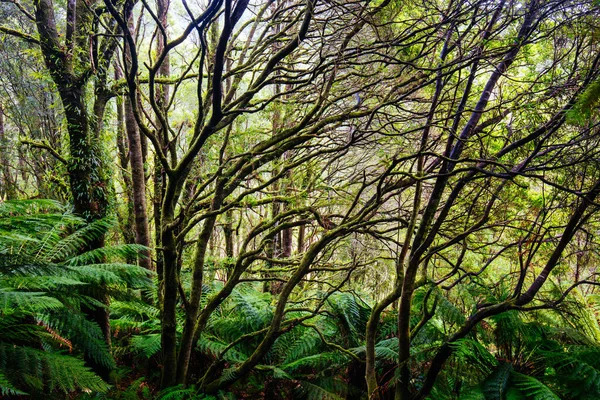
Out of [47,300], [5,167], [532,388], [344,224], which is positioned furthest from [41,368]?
[5,167]

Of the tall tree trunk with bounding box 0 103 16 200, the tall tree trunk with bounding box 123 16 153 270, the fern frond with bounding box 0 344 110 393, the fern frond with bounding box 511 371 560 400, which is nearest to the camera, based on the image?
the fern frond with bounding box 0 344 110 393

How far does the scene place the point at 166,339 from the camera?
280 centimetres

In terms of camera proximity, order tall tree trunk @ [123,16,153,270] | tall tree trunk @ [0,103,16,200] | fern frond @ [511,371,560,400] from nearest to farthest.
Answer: fern frond @ [511,371,560,400]
tall tree trunk @ [123,16,153,270]
tall tree trunk @ [0,103,16,200]

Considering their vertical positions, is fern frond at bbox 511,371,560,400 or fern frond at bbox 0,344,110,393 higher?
fern frond at bbox 0,344,110,393

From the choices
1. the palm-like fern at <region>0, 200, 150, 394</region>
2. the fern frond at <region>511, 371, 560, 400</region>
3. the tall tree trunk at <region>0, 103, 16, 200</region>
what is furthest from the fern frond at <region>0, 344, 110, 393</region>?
the tall tree trunk at <region>0, 103, 16, 200</region>

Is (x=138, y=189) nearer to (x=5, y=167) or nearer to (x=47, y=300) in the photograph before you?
(x=47, y=300)

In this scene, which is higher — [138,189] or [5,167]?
[5,167]

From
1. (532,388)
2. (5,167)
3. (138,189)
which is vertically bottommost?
(532,388)

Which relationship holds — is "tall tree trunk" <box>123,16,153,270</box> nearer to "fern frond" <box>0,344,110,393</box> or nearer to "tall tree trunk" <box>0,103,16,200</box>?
"fern frond" <box>0,344,110,393</box>

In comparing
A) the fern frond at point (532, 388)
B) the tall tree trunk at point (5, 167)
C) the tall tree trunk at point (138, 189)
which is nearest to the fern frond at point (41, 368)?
the fern frond at point (532, 388)

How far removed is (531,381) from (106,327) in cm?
351

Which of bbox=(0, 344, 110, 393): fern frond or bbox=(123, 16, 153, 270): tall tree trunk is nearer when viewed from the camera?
bbox=(0, 344, 110, 393): fern frond

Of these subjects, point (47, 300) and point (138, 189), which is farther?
point (138, 189)

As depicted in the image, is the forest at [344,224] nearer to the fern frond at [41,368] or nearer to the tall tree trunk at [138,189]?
the fern frond at [41,368]
